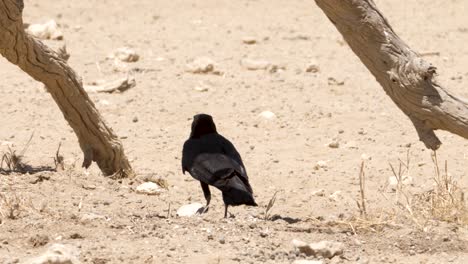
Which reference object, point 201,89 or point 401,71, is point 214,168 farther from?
point 201,89

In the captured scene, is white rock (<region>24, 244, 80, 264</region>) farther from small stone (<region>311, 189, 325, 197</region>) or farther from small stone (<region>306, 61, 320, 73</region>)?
small stone (<region>306, 61, 320, 73</region>)

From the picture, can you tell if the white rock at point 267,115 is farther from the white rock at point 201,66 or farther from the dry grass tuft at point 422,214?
the dry grass tuft at point 422,214

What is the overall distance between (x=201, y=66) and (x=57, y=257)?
6.52m

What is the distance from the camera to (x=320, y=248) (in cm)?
491

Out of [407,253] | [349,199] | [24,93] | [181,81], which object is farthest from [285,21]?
[407,253]

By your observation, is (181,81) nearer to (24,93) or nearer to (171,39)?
(24,93)

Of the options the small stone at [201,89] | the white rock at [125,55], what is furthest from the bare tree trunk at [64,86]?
the white rock at [125,55]

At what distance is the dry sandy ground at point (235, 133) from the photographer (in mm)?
5082

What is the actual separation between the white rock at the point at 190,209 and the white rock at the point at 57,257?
1908 millimetres

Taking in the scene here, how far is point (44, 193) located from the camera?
20.1 ft

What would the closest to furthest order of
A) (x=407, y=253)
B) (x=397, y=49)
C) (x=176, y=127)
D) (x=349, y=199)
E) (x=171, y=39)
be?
(x=407, y=253), (x=397, y=49), (x=349, y=199), (x=176, y=127), (x=171, y=39)

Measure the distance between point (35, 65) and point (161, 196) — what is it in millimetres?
1202

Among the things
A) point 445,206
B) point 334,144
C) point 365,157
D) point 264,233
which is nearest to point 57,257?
point 264,233

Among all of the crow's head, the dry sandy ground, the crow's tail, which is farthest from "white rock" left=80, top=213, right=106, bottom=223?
the crow's head
